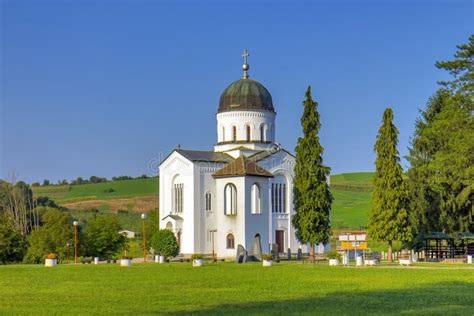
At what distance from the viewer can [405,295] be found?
2434 centimetres

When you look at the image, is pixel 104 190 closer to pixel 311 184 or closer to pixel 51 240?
pixel 51 240

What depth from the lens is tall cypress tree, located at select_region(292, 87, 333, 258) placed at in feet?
178

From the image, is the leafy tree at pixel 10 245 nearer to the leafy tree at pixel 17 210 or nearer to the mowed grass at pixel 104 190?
the leafy tree at pixel 17 210

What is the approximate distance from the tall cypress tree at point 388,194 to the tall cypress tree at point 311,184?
10.9ft

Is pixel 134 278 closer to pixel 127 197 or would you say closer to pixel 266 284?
pixel 266 284

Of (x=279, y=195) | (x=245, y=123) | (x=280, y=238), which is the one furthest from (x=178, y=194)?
(x=280, y=238)

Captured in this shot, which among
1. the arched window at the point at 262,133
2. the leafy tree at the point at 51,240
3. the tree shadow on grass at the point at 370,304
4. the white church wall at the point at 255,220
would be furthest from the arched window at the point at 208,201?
the tree shadow on grass at the point at 370,304

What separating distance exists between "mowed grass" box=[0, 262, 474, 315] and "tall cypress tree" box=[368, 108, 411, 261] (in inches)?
675

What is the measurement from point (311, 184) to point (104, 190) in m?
75.3

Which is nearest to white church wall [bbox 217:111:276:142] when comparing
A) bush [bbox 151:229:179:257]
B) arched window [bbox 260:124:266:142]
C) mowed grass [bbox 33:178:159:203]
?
arched window [bbox 260:124:266:142]

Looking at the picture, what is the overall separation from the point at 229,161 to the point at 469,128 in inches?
850

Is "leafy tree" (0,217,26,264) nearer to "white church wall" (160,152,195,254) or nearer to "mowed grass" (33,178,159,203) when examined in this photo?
"white church wall" (160,152,195,254)

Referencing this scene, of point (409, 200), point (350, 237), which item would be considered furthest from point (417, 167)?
point (350, 237)

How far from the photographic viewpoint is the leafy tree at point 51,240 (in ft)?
205
